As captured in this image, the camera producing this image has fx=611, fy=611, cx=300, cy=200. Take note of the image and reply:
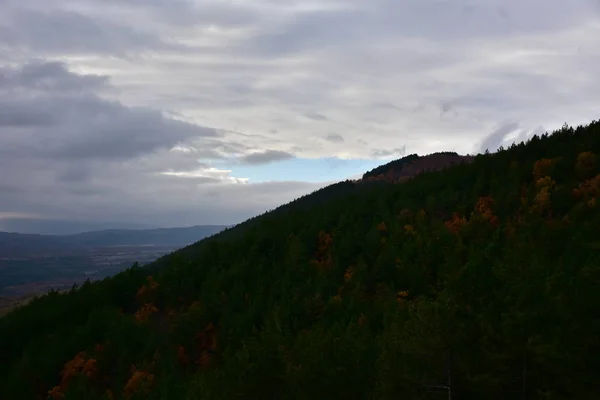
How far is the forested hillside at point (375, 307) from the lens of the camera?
1077 inches

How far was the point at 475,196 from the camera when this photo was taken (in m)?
100

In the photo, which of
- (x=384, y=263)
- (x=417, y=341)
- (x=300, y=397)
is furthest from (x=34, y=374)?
(x=417, y=341)

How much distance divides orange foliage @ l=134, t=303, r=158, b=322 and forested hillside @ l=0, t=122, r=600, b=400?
1.74ft

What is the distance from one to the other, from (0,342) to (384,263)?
7116 cm

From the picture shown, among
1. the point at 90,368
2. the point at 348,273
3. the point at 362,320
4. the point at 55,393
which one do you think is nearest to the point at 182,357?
the point at 90,368

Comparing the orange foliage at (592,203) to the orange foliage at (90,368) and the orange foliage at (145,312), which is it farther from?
the orange foliage at (90,368)

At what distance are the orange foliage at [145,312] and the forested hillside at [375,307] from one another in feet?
1.74

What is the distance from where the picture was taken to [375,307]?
6775 centimetres

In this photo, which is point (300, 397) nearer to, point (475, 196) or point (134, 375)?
point (134, 375)

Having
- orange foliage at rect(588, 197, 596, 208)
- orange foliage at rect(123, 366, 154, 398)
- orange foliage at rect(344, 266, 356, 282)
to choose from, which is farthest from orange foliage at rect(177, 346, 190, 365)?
orange foliage at rect(588, 197, 596, 208)

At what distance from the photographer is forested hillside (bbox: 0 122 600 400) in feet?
89.8

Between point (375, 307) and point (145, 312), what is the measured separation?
54.1 meters

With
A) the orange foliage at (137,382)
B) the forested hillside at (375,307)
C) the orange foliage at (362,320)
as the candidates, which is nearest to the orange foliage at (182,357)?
the forested hillside at (375,307)

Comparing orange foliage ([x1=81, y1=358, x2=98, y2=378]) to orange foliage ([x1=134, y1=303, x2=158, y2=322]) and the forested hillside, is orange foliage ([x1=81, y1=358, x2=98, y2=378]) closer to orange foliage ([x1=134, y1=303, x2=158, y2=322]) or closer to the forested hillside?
the forested hillside
